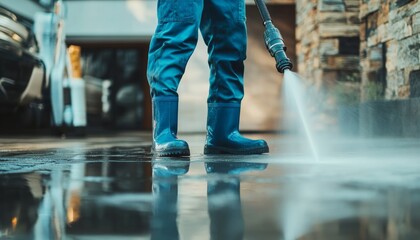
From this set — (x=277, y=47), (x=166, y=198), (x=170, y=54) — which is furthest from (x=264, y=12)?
(x=166, y=198)

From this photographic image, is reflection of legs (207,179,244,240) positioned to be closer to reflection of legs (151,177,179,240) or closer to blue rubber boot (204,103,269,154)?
reflection of legs (151,177,179,240)

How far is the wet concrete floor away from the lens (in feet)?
1.90

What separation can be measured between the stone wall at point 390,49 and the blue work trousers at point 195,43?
3.85 feet

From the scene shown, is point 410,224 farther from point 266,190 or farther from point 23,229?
point 23,229

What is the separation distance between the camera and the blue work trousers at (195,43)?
5.26 ft

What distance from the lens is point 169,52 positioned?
162cm

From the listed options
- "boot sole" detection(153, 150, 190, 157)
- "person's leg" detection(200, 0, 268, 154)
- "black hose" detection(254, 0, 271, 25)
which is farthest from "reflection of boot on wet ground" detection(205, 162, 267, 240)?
"black hose" detection(254, 0, 271, 25)

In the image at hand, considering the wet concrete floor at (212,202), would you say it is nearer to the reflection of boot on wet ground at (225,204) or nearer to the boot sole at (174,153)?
the reflection of boot on wet ground at (225,204)

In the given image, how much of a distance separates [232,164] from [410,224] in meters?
0.73

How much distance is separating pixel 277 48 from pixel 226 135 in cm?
33

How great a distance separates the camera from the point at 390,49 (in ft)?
9.96

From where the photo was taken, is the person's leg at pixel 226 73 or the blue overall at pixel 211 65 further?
the person's leg at pixel 226 73

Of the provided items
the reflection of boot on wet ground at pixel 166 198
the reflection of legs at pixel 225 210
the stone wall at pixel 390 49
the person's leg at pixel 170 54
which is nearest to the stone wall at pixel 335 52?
the stone wall at pixel 390 49

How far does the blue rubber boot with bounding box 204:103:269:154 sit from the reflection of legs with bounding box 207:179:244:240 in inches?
29.8
